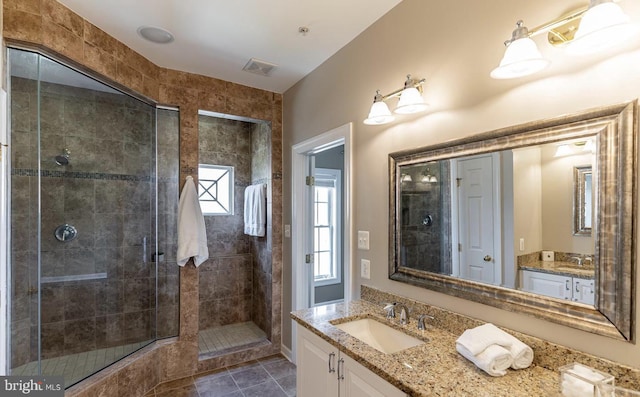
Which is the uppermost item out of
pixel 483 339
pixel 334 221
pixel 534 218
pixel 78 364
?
Result: pixel 534 218

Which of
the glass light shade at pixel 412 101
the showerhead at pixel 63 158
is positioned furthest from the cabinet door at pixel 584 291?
the showerhead at pixel 63 158

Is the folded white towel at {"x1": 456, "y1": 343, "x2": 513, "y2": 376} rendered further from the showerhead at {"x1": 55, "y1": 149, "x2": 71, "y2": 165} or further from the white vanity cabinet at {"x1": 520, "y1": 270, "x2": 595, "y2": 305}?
the showerhead at {"x1": 55, "y1": 149, "x2": 71, "y2": 165}

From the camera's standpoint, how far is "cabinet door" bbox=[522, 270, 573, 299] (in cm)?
114

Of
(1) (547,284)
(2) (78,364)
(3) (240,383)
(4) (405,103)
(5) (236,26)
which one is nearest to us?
(1) (547,284)

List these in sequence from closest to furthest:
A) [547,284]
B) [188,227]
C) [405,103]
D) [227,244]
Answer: [547,284]
[405,103]
[188,227]
[227,244]

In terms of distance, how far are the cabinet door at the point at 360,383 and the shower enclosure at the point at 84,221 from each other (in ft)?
6.56

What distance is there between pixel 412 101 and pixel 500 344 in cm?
114

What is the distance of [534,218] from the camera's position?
4.20ft

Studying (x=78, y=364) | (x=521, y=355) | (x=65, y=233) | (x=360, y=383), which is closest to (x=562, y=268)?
(x=521, y=355)

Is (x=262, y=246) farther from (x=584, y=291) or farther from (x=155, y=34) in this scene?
(x=584, y=291)

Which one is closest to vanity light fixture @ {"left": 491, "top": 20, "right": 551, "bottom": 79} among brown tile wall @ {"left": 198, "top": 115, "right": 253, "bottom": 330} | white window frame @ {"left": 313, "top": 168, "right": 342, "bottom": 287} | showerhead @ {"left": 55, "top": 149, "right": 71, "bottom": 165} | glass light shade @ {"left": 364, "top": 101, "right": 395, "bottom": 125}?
glass light shade @ {"left": 364, "top": 101, "right": 395, "bottom": 125}

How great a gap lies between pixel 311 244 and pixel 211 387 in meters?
1.50

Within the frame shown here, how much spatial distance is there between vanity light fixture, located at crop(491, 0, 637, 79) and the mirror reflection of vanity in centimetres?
22

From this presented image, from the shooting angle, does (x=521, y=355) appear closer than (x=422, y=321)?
Yes
